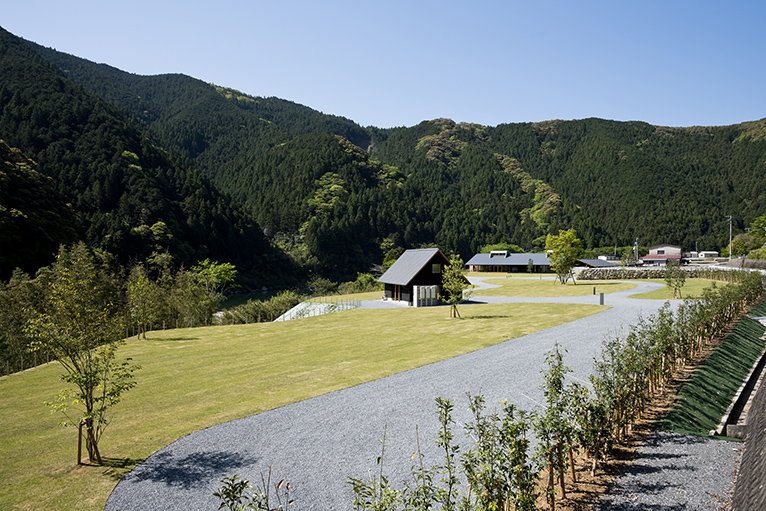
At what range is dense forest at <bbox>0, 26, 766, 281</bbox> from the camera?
79.4 metres

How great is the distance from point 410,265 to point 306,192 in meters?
99.0

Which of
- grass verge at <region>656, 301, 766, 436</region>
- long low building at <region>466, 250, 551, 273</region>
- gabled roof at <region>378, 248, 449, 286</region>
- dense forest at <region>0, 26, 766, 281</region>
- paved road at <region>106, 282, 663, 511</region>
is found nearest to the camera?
paved road at <region>106, 282, 663, 511</region>

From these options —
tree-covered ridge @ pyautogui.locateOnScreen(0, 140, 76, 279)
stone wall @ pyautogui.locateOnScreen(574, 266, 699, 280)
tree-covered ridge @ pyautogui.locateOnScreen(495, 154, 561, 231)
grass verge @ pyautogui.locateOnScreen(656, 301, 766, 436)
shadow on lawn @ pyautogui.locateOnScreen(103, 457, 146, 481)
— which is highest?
tree-covered ridge @ pyautogui.locateOnScreen(495, 154, 561, 231)

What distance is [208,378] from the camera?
48.5 feet

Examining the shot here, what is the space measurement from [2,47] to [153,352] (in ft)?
540

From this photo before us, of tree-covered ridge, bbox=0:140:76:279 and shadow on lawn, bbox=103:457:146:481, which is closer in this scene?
shadow on lawn, bbox=103:457:146:481

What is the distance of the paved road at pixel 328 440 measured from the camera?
719 centimetres

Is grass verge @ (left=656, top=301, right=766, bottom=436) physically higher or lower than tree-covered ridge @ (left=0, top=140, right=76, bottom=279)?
lower

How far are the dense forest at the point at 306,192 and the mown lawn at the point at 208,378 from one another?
53897 millimetres

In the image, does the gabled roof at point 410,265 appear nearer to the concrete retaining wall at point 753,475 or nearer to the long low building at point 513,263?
the concrete retaining wall at point 753,475

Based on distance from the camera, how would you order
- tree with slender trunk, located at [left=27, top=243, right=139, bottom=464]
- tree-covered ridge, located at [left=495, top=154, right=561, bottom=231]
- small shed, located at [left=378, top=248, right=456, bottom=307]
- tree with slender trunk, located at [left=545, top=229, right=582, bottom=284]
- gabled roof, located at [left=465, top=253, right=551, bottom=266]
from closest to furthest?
tree with slender trunk, located at [left=27, top=243, right=139, bottom=464]
small shed, located at [left=378, top=248, right=456, bottom=307]
tree with slender trunk, located at [left=545, top=229, right=582, bottom=284]
gabled roof, located at [left=465, top=253, right=551, bottom=266]
tree-covered ridge, located at [left=495, top=154, right=561, bottom=231]

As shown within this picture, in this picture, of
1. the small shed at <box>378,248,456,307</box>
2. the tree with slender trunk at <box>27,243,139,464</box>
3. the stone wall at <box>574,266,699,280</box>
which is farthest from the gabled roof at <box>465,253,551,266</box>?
the tree with slender trunk at <box>27,243,139,464</box>

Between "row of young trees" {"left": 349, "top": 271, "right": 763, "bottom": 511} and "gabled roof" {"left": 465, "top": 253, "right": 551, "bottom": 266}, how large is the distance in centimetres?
6747

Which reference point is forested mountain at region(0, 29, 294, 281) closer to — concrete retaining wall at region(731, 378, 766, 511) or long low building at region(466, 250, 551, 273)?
long low building at region(466, 250, 551, 273)
